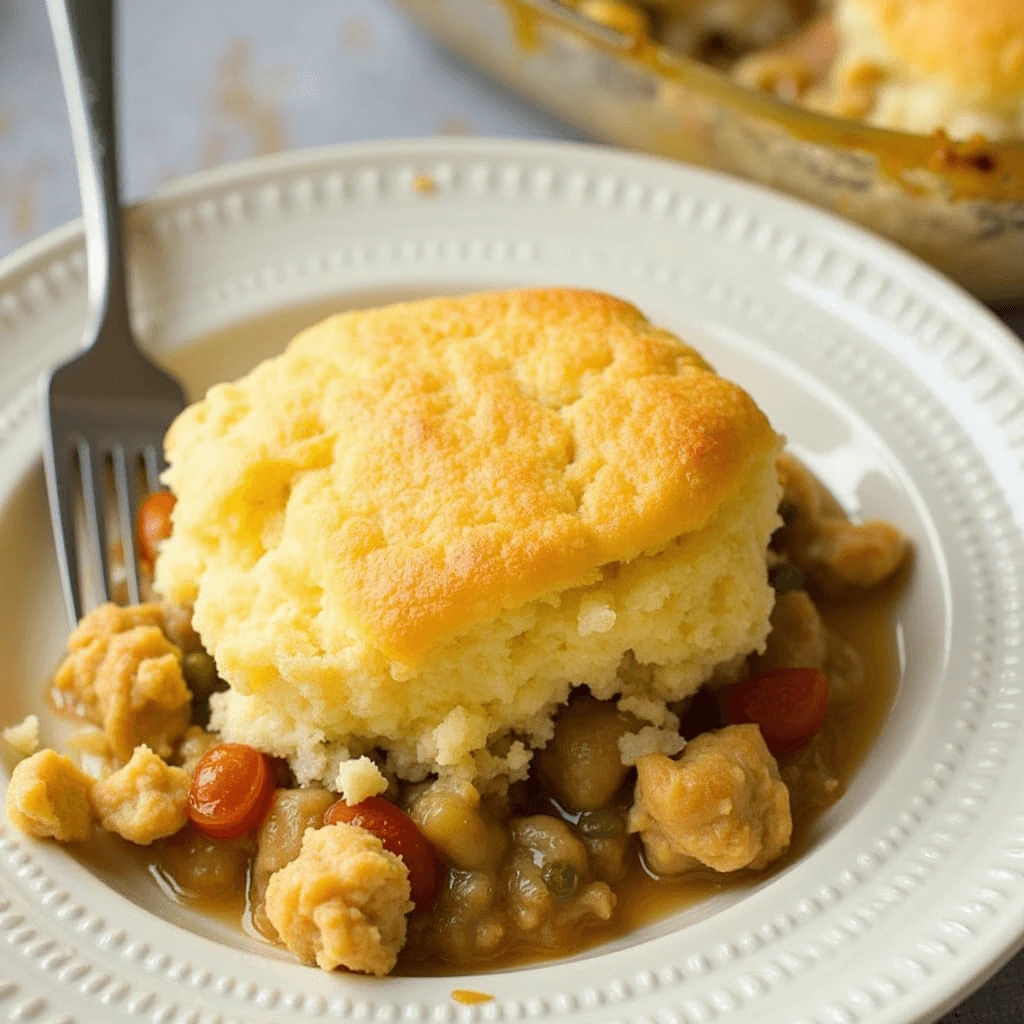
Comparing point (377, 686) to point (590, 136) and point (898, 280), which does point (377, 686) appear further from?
point (590, 136)

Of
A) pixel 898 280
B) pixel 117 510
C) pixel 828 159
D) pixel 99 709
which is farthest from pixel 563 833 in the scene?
pixel 828 159

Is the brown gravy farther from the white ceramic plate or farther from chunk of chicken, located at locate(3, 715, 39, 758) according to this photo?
chunk of chicken, located at locate(3, 715, 39, 758)

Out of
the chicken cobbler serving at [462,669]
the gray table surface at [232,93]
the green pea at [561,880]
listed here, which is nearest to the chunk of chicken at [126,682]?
the chicken cobbler serving at [462,669]

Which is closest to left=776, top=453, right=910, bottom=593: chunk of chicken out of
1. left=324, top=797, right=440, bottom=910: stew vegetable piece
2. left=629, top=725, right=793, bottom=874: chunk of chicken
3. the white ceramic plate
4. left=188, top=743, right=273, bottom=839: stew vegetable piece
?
the white ceramic plate

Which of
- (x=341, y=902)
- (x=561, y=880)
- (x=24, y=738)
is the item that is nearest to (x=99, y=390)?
(x=24, y=738)

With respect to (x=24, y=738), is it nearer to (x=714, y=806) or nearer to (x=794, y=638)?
(x=714, y=806)

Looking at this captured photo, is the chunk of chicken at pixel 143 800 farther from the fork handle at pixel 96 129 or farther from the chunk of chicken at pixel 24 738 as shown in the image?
the fork handle at pixel 96 129
